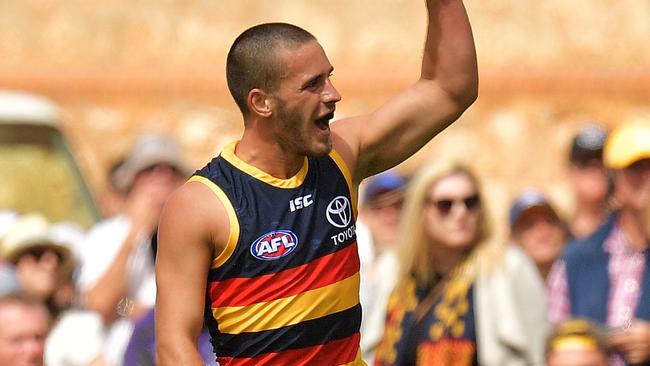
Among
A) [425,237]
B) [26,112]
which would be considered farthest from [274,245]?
[26,112]

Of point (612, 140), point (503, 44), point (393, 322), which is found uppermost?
point (503, 44)

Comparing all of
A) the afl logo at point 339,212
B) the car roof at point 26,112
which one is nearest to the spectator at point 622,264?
the afl logo at point 339,212

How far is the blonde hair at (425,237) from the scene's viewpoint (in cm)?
873

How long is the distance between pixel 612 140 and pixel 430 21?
8.41 ft

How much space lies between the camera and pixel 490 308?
8539mm

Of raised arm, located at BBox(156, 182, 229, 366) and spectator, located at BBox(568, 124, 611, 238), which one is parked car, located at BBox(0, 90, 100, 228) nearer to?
spectator, located at BBox(568, 124, 611, 238)

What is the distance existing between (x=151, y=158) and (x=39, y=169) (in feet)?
5.44

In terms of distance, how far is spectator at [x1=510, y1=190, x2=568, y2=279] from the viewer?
35.7 feet

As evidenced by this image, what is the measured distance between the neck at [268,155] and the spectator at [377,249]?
1514 mm

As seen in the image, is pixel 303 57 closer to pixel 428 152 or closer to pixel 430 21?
pixel 430 21

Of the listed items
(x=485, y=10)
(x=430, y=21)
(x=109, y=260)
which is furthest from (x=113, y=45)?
(x=430, y=21)

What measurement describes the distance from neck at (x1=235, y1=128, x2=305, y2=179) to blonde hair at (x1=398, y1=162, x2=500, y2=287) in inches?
94.3

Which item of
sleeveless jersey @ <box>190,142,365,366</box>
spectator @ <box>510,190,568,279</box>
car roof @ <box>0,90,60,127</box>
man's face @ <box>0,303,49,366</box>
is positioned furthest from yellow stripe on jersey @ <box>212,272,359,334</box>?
car roof @ <box>0,90,60,127</box>

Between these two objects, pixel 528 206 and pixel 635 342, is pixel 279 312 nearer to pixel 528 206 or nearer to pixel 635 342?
pixel 635 342
